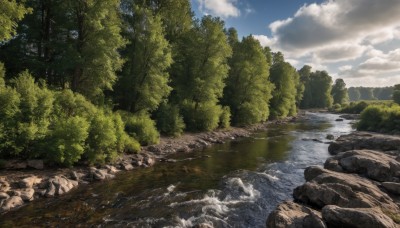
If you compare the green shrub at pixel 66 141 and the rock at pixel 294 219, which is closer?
the rock at pixel 294 219

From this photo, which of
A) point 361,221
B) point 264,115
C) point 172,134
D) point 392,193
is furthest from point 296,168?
point 264,115

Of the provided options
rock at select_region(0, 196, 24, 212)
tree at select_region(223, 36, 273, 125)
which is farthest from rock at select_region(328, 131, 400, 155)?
rock at select_region(0, 196, 24, 212)

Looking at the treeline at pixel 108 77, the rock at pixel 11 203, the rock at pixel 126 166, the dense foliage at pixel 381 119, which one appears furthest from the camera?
the dense foliage at pixel 381 119

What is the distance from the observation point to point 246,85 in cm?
5262

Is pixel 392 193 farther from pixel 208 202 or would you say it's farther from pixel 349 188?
pixel 208 202

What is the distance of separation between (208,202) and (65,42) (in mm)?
22698

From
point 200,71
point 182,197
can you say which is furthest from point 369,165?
point 200,71

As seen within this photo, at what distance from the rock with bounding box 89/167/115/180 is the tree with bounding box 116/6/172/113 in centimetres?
1415

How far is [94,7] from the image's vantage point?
1053 inches

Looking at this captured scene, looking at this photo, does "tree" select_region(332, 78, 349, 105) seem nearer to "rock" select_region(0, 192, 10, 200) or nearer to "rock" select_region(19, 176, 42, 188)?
"rock" select_region(19, 176, 42, 188)

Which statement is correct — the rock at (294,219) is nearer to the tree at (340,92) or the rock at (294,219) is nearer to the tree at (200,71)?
the tree at (200,71)

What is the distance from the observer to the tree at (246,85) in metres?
51.8

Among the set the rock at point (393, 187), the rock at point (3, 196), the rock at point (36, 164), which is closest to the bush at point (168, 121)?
the rock at point (36, 164)

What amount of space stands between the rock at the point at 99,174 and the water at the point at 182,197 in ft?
2.74
